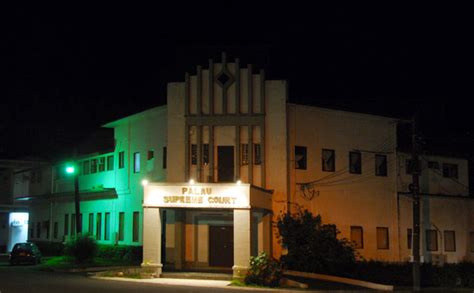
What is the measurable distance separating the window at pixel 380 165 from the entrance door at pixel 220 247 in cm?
947

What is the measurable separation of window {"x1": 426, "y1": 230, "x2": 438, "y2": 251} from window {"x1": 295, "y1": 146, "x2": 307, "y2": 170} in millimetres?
9885

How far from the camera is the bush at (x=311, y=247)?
1169 inches

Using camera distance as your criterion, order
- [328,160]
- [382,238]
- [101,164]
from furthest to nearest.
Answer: [101,164], [382,238], [328,160]

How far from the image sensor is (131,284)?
82.2 feet

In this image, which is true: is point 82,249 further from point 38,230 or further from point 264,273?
point 38,230

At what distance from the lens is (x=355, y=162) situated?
3497cm

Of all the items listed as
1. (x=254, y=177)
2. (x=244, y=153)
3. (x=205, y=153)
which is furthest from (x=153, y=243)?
(x=244, y=153)

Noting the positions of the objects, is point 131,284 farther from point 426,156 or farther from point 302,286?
point 426,156

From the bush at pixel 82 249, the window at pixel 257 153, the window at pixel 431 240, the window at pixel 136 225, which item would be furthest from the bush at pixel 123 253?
the window at pixel 431 240

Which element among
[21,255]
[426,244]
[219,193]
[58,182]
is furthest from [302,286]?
[58,182]

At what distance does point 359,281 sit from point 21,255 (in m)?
21.9

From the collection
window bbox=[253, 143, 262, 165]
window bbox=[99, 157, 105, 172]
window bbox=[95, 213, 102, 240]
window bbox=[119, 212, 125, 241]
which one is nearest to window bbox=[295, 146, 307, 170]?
window bbox=[253, 143, 262, 165]

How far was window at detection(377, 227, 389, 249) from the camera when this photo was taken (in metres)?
35.1

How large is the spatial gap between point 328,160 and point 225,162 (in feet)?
19.7
